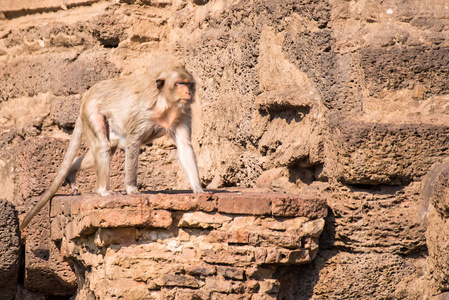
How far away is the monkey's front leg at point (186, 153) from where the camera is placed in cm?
577

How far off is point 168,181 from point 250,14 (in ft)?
6.66

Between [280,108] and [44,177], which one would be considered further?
[44,177]

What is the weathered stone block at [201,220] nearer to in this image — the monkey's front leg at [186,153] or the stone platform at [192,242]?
the stone platform at [192,242]

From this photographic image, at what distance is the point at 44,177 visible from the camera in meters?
7.05

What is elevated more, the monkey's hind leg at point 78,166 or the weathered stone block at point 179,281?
the monkey's hind leg at point 78,166

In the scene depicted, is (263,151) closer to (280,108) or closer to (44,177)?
(280,108)

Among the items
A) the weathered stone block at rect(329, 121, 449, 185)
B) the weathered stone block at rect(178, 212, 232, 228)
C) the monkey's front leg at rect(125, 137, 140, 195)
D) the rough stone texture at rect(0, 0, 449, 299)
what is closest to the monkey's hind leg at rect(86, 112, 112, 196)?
the monkey's front leg at rect(125, 137, 140, 195)

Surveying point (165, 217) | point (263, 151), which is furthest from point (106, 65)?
point (165, 217)

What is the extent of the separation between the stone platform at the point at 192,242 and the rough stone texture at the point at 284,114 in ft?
0.08

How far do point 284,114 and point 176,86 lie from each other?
1036 millimetres

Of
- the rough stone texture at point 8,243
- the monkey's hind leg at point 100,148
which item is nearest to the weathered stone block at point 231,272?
the monkey's hind leg at point 100,148

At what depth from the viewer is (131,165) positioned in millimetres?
5738

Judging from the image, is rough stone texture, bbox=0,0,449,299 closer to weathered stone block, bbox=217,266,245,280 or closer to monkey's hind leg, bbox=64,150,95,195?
weathered stone block, bbox=217,266,245,280

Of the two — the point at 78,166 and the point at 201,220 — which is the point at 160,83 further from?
the point at 201,220
